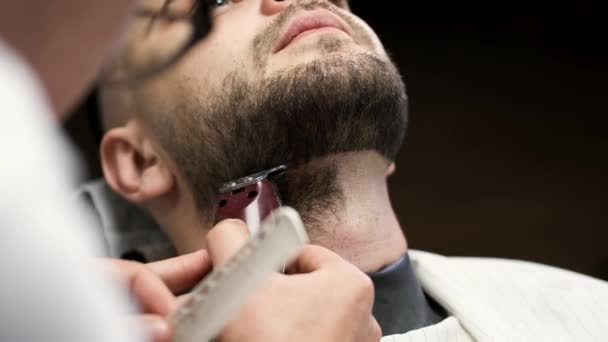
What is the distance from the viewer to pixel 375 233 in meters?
0.84

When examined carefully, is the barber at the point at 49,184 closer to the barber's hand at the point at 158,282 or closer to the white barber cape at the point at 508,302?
the barber's hand at the point at 158,282

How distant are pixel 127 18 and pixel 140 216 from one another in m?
0.80

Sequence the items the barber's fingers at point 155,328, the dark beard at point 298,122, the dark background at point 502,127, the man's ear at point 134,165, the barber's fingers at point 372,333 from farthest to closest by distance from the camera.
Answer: the dark background at point 502,127 < the man's ear at point 134,165 < the dark beard at point 298,122 < the barber's fingers at point 372,333 < the barber's fingers at point 155,328

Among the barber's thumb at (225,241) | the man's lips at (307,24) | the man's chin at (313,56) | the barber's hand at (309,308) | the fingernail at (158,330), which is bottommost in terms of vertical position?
the barber's hand at (309,308)

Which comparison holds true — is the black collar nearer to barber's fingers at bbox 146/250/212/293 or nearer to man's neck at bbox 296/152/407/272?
man's neck at bbox 296/152/407/272

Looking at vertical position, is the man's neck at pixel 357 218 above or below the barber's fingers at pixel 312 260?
below

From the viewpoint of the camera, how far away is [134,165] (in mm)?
960

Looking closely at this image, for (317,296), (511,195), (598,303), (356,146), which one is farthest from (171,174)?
(511,195)

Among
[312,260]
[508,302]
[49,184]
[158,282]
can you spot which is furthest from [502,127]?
[49,184]

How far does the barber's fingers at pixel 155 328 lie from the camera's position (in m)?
0.42

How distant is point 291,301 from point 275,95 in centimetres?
35

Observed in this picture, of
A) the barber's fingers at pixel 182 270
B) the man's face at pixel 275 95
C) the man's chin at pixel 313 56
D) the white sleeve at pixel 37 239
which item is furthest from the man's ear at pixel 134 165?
the white sleeve at pixel 37 239

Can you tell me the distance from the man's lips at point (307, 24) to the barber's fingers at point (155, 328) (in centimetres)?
47

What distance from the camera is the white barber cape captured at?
2.78 feet
